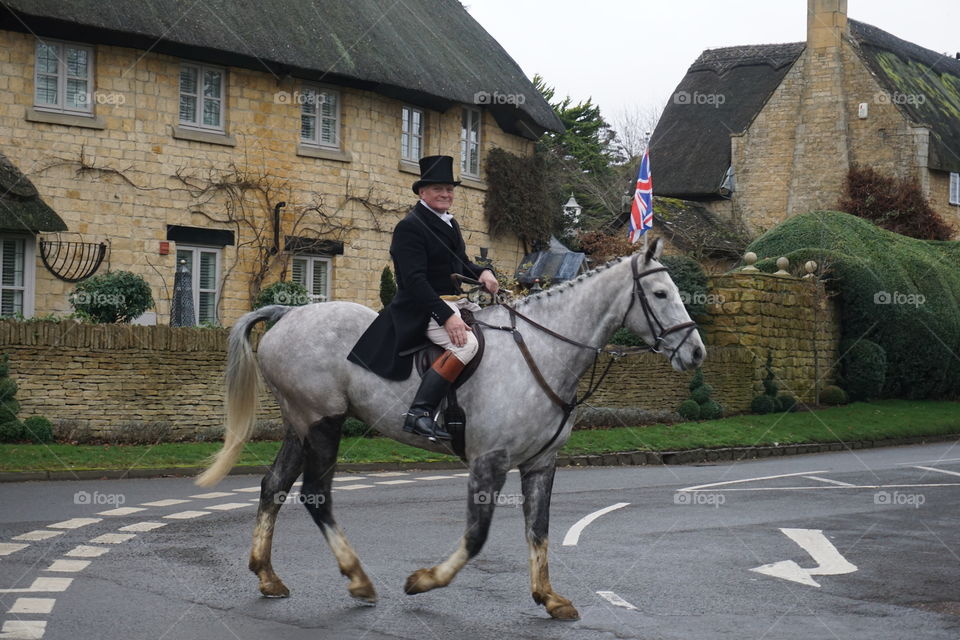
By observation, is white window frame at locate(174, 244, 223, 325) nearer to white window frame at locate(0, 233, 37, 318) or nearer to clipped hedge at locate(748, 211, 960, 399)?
white window frame at locate(0, 233, 37, 318)

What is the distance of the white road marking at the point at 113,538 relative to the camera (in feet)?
33.8

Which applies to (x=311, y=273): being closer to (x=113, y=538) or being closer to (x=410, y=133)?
(x=410, y=133)

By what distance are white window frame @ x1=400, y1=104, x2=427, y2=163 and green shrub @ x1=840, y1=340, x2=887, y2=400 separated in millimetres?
11689

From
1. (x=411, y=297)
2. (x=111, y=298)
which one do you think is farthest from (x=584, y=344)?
(x=111, y=298)

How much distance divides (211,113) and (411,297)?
62.9 feet

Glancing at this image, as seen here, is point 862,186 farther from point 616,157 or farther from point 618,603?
point 618,603

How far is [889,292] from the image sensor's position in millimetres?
30406

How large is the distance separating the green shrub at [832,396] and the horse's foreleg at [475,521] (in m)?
23.1

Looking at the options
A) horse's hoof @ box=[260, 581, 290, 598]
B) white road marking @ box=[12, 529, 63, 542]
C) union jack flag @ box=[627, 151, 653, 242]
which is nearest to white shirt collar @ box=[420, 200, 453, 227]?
horse's hoof @ box=[260, 581, 290, 598]

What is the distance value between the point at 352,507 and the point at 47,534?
325 centimetres

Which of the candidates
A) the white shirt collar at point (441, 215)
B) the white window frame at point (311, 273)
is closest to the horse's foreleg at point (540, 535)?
the white shirt collar at point (441, 215)

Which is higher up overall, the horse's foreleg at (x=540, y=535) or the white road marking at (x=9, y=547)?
the horse's foreleg at (x=540, y=535)

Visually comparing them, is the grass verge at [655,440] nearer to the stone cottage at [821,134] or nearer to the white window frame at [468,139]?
the white window frame at [468,139]

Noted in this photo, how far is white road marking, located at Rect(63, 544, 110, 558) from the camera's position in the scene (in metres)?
9.58
